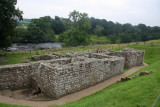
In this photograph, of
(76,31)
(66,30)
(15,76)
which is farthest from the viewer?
(66,30)

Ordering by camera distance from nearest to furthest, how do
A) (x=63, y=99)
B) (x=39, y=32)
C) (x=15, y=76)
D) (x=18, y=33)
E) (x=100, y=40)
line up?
(x=63, y=99)
(x=15, y=76)
(x=18, y=33)
(x=39, y=32)
(x=100, y=40)

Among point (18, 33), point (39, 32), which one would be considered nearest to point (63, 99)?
point (18, 33)

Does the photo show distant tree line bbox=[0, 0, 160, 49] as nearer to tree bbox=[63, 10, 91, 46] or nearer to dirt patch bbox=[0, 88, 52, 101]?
tree bbox=[63, 10, 91, 46]

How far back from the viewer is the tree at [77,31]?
143 feet

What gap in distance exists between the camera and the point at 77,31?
43938 mm

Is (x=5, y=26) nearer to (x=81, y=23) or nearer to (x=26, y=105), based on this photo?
(x=26, y=105)

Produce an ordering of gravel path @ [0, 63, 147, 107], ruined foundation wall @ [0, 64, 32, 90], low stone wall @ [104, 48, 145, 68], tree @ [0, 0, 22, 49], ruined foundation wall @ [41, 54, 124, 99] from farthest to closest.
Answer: low stone wall @ [104, 48, 145, 68]
tree @ [0, 0, 22, 49]
ruined foundation wall @ [0, 64, 32, 90]
ruined foundation wall @ [41, 54, 124, 99]
gravel path @ [0, 63, 147, 107]

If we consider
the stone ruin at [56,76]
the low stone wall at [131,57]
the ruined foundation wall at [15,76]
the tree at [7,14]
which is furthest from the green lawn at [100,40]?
the ruined foundation wall at [15,76]

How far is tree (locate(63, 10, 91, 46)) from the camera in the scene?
43.6m

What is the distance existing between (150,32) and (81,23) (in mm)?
46687

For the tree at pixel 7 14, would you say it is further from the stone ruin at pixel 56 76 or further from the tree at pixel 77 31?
the tree at pixel 77 31

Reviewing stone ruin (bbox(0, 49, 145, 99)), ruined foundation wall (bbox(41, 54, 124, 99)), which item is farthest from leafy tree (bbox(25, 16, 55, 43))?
ruined foundation wall (bbox(41, 54, 124, 99))

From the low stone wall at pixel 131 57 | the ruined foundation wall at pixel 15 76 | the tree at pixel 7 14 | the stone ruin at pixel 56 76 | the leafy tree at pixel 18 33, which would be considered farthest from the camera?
the leafy tree at pixel 18 33

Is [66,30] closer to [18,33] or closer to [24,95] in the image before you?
[18,33]
